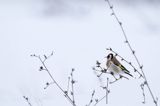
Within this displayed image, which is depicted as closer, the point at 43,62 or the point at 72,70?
the point at 43,62

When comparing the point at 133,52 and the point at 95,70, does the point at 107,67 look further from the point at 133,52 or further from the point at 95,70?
the point at 133,52

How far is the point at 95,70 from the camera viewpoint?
4.90m

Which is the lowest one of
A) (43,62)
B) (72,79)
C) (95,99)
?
(95,99)

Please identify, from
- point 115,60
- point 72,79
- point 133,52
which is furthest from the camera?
point 115,60

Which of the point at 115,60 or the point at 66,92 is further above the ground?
the point at 115,60

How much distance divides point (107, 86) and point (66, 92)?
969mm

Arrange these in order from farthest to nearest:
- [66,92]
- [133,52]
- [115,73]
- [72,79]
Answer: [115,73], [72,79], [66,92], [133,52]

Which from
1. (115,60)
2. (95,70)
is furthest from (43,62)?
(115,60)

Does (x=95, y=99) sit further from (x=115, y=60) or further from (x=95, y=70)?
(x=115, y=60)

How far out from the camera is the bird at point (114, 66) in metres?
5.26

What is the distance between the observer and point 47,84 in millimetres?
4855

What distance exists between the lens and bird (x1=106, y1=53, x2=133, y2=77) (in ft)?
17.2

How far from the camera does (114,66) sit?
5.48 meters

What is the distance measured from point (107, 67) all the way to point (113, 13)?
1.34m
